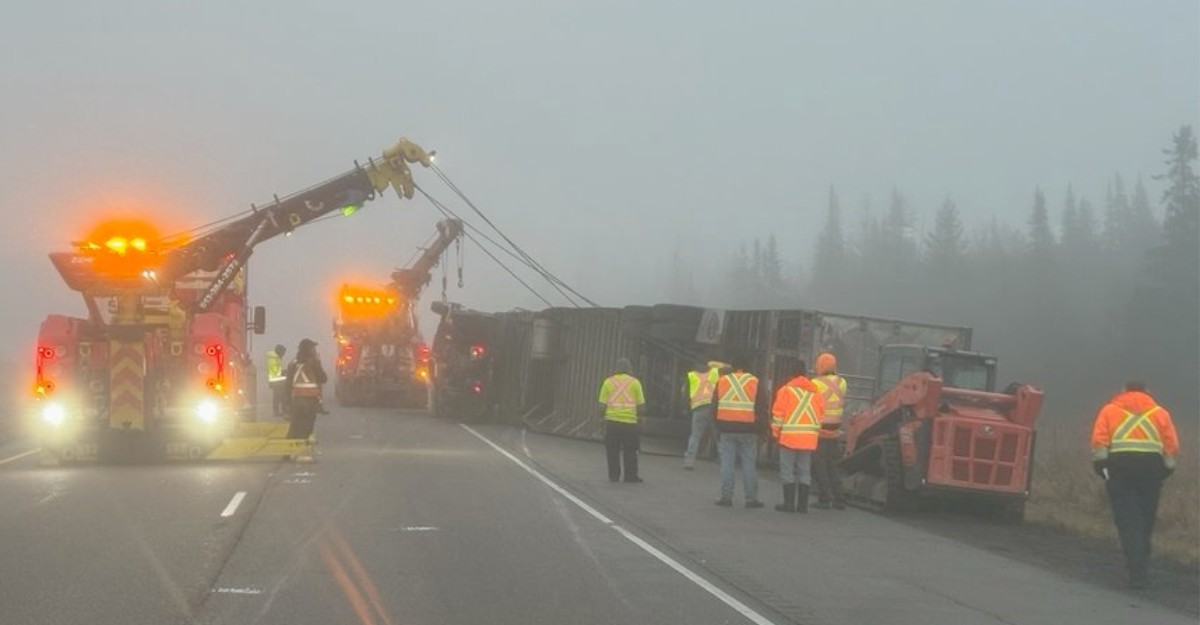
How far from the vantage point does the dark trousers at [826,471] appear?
1748cm

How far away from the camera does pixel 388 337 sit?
143 ft

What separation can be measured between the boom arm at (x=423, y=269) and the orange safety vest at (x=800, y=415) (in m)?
27.3

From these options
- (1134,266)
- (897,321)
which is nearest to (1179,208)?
(1134,266)

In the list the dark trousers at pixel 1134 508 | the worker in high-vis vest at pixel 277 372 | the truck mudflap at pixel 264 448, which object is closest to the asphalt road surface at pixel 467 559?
the dark trousers at pixel 1134 508

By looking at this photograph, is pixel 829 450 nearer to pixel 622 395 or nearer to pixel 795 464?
pixel 795 464

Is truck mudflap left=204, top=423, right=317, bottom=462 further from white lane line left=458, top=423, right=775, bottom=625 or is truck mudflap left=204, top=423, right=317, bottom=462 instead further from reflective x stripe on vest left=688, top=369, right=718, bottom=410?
reflective x stripe on vest left=688, top=369, right=718, bottom=410

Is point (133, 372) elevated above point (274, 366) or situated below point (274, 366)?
above

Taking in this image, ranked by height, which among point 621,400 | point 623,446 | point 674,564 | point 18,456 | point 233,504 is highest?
point 621,400

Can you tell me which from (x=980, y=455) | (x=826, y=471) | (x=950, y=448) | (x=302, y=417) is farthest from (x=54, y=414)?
(x=980, y=455)

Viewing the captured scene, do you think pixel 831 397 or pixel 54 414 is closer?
pixel 831 397

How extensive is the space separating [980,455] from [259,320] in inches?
589

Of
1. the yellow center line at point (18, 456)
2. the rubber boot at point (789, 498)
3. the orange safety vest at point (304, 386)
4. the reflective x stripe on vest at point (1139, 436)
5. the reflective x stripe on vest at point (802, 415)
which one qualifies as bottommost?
the yellow center line at point (18, 456)

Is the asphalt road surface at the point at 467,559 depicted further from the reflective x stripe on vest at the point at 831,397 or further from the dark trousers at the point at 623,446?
the reflective x stripe on vest at the point at 831,397

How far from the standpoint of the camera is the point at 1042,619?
10.4 m
